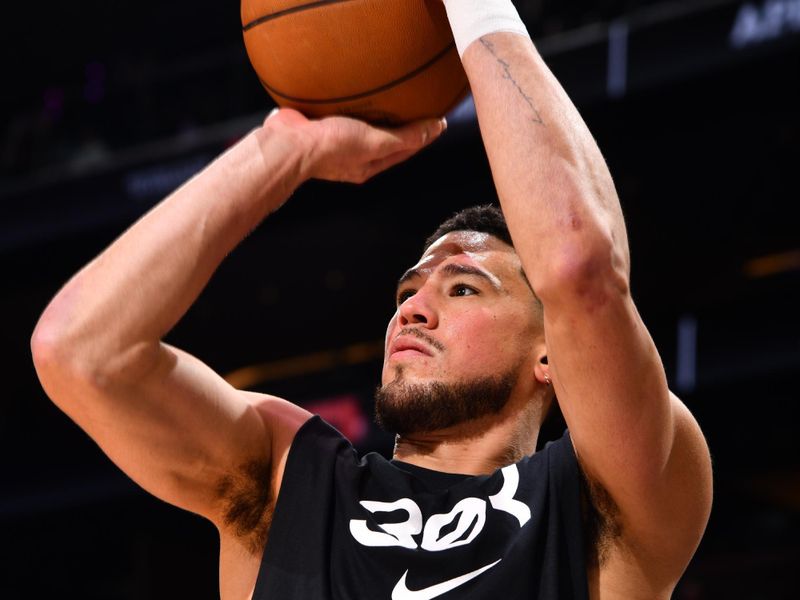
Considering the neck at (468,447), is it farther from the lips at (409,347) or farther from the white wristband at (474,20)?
the white wristband at (474,20)

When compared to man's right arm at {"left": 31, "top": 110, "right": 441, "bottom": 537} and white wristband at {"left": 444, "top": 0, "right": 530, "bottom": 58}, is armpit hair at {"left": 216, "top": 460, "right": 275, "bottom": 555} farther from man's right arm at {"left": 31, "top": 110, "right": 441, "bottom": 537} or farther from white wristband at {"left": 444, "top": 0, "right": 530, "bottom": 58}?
white wristband at {"left": 444, "top": 0, "right": 530, "bottom": 58}

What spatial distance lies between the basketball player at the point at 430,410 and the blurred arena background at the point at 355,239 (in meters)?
4.70

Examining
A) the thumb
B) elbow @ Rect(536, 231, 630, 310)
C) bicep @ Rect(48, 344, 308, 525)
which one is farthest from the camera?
the thumb

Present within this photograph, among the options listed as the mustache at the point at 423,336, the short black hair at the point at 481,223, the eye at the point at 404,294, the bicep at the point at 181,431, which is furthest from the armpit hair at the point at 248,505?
the short black hair at the point at 481,223

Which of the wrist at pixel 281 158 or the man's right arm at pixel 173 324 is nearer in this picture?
the man's right arm at pixel 173 324

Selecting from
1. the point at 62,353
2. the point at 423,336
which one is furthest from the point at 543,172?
the point at 62,353

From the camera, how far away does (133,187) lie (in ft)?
25.8

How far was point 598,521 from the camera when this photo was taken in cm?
211

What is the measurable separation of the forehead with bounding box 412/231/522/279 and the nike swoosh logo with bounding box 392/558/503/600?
27.9 inches

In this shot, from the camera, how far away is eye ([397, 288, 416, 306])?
2.54m

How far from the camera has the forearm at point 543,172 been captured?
187 cm

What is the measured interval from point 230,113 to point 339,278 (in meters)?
1.65

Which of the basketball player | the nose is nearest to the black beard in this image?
the basketball player

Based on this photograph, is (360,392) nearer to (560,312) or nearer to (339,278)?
(339,278)
